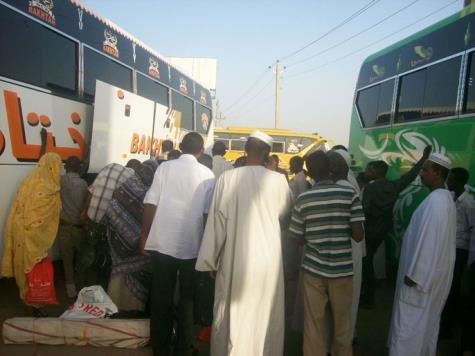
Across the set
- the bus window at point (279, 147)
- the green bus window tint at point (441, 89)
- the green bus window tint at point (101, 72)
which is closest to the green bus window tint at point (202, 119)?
the green bus window tint at point (101, 72)

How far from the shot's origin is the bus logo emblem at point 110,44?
6.21 meters

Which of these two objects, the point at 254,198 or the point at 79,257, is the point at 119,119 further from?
the point at 254,198

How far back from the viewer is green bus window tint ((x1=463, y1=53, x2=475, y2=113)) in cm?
508

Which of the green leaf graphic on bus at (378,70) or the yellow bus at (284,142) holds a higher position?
the green leaf graphic on bus at (378,70)

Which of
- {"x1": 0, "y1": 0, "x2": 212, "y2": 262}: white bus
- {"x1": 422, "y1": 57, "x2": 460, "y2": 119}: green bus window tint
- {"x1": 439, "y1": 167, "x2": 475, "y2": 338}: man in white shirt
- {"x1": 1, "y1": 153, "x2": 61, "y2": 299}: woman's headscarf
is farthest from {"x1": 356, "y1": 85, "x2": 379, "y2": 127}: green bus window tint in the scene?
{"x1": 1, "y1": 153, "x2": 61, "y2": 299}: woman's headscarf

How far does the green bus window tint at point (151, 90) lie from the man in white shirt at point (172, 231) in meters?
4.24

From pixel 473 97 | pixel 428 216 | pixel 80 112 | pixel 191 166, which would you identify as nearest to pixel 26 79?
pixel 80 112

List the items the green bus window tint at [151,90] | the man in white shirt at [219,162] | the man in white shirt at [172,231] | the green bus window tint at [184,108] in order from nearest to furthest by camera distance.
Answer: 1. the man in white shirt at [172,231]
2. the man in white shirt at [219,162]
3. the green bus window tint at [151,90]
4. the green bus window tint at [184,108]

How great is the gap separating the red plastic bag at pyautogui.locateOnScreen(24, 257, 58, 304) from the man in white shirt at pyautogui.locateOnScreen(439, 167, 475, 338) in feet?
13.7

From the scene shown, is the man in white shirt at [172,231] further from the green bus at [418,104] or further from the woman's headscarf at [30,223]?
the green bus at [418,104]

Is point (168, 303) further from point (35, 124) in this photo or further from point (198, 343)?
point (35, 124)

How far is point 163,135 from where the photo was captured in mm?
7867

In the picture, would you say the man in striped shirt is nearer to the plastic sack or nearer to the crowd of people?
the crowd of people

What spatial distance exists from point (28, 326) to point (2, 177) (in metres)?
1.56
